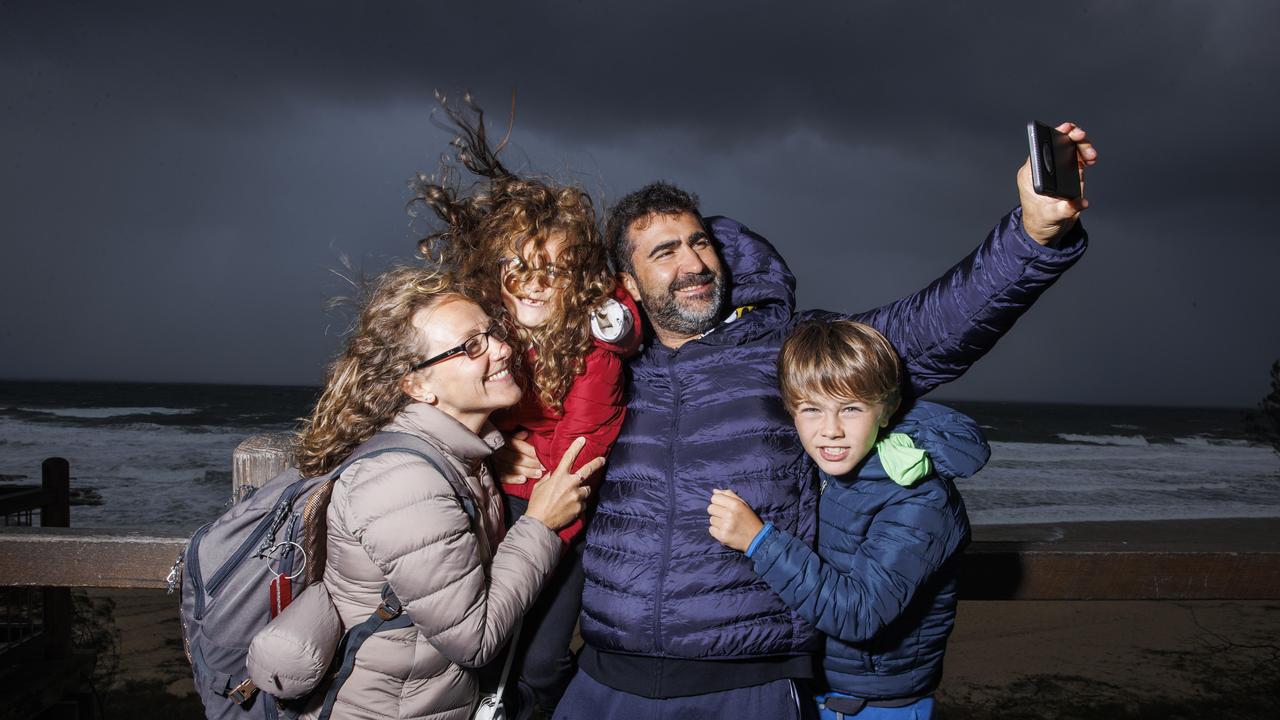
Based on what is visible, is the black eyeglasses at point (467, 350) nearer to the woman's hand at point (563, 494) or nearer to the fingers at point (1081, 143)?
the woman's hand at point (563, 494)

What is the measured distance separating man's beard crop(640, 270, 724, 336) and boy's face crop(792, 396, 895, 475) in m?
0.43

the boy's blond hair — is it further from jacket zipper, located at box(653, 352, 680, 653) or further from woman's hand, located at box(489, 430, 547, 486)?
woman's hand, located at box(489, 430, 547, 486)

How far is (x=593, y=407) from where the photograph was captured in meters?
2.05

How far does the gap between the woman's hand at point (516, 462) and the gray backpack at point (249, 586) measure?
44cm

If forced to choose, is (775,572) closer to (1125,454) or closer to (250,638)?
(250,638)

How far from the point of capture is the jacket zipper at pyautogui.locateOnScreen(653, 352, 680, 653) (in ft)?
6.26

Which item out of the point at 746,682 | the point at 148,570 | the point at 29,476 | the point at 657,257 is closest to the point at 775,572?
the point at 746,682

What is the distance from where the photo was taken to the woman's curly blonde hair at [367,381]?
6.40 feet

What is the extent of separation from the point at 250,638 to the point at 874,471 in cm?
144

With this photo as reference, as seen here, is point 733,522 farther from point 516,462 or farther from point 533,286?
point 533,286

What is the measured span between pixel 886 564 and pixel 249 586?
1388 millimetres

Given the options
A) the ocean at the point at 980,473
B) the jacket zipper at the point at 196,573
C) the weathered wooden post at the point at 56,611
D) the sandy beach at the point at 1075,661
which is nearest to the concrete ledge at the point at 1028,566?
the jacket zipper at the point at 196,573

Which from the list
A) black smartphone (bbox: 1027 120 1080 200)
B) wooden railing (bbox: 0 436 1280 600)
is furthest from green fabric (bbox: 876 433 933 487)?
black smartphone (bbox: 1027 120 1080 200)

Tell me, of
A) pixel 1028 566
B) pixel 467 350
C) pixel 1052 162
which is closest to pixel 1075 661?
pixel 1028 566
